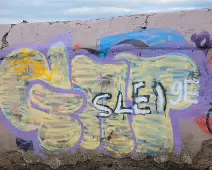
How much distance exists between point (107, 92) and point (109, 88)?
0.17 ft

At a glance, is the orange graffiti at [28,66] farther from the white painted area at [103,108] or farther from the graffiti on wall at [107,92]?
the white painted area at [103,108]

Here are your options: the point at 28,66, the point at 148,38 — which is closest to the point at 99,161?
the point at 28,66

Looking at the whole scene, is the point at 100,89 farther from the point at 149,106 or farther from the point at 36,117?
the point at 36,117

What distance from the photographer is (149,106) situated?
4090 millimetres

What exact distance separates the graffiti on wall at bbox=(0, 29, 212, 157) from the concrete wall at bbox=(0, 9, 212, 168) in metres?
0.01

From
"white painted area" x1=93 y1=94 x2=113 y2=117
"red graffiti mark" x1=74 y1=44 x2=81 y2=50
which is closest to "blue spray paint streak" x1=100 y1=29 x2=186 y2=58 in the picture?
"red graffiti mark" x1=74 y1=44 x2=81 y2=50

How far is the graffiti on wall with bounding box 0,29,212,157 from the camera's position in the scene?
395 centimetres

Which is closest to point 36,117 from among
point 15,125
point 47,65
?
point 15,125

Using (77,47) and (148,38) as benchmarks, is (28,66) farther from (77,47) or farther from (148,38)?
(148,38)

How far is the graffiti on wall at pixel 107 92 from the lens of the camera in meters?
3.95

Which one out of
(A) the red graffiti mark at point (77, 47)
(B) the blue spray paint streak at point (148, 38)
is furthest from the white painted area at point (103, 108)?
(A) the red graffiti mark at point (77, 47)

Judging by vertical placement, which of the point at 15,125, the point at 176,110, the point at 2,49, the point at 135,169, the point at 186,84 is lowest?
the point at 135,169

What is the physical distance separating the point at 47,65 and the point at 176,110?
5.32 feet

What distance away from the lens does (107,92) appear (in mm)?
4223
